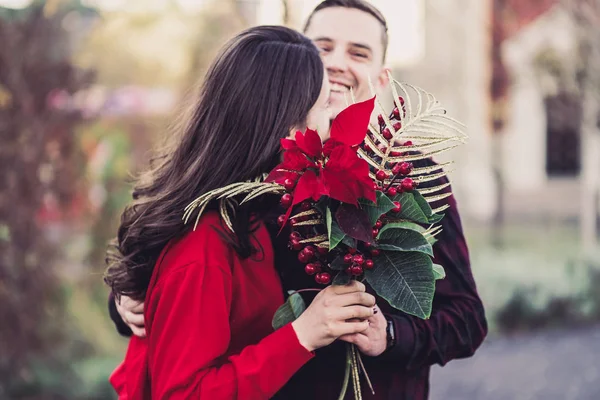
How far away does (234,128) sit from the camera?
2.33 m

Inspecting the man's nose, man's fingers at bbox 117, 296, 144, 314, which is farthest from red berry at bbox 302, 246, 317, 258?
the man's nose

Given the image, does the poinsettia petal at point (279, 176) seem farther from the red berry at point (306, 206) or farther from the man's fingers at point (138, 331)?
the man's fingers at point (138, 331)

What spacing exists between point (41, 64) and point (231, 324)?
4.68m

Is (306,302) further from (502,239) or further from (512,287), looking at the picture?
(502,239)

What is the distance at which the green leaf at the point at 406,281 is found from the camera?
6.56 ft

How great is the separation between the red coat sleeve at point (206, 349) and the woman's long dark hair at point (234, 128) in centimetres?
19

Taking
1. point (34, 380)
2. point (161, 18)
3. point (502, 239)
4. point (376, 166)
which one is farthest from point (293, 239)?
point (161, 18)

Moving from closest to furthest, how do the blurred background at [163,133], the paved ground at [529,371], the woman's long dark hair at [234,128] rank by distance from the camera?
1. the woman's long dark hair at [234,128]
2. the blurred background at [163,133]
3. the paved ground at [529,371]

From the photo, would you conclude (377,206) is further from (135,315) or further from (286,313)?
(135,315)

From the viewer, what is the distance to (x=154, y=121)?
13344 millimetres

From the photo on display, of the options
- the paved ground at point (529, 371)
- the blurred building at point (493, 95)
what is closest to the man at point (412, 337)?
the paved ground at point (529, 371)

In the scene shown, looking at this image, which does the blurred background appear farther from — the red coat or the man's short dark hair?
the red coat

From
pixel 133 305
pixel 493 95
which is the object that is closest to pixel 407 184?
pixel 133 305

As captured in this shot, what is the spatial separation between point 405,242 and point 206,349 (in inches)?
23.7
